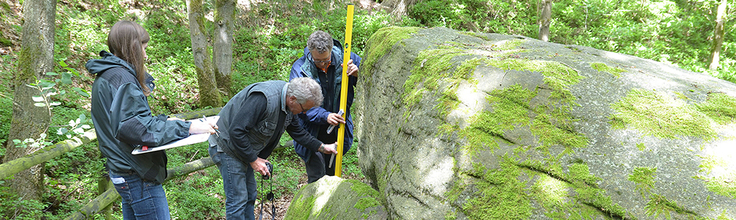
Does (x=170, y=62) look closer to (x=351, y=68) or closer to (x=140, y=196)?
(x=351, y=68)

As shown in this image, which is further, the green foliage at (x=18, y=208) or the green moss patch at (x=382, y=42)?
the green moss patch at (x=382, y=42)

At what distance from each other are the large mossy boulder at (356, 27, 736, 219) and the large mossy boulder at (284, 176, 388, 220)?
222mm

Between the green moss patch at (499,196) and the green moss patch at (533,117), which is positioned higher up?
the green moss patch at (533,117)

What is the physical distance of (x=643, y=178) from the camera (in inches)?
67.7

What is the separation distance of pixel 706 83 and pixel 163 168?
3500mm

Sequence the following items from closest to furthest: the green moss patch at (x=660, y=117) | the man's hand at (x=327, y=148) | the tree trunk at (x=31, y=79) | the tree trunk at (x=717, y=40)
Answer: the green moss patch at (x=660, y=117) → the tree trunk at (x=31, y=79) → the man's hand at (x=327, y=148) → the tree trunk at (x=717, y=40)

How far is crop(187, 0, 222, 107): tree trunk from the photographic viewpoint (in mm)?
7031

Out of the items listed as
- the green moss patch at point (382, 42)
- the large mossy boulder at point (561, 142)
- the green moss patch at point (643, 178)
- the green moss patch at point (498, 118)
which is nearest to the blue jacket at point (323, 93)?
the green moss patch at point (382, 42)

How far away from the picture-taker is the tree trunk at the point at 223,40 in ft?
24.8

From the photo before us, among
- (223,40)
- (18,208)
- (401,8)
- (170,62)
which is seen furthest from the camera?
(401,8)

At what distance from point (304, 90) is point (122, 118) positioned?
1129 millimetres

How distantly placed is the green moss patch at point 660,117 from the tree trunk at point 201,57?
271 inches

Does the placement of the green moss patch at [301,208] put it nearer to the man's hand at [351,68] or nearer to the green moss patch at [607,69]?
the man's hand at [351,68]

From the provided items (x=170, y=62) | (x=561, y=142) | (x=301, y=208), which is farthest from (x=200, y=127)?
(x=170, y=62)
